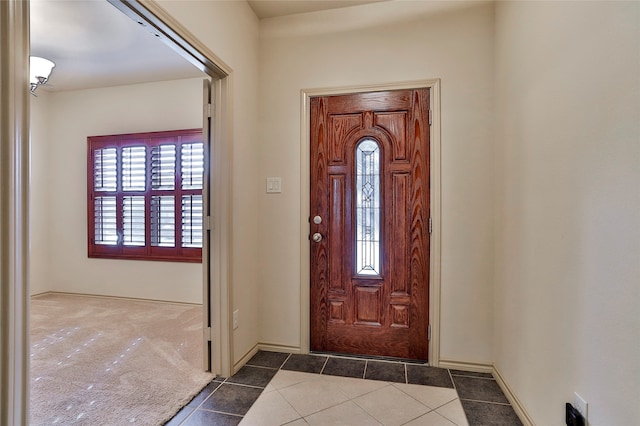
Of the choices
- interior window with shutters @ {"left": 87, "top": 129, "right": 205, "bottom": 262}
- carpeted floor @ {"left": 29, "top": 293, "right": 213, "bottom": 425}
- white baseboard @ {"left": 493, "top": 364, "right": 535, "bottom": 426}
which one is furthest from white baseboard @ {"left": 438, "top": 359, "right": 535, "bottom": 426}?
interior window with shutters @ {"left": 87, "top": 129, "right": 205, "bottom": 262}

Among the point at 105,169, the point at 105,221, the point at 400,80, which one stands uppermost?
the point at 400,80

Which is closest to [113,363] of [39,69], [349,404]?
[349,404]

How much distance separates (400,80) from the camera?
228 cm

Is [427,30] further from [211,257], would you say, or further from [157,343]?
[157,343]

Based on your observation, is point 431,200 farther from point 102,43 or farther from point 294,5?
point 102,43

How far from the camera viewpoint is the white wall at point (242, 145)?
1997mm

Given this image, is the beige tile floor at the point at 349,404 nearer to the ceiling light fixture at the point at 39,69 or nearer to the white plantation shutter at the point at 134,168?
the white plantation shutter at the point at 134,168

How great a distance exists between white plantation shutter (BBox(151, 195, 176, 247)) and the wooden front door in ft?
7.14

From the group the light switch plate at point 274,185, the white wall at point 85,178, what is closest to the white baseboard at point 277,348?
the light switch plate at point 274,185

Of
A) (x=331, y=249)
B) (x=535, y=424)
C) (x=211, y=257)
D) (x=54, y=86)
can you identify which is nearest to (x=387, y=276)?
(x=331, y=249)

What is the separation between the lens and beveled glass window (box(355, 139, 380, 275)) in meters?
2.35

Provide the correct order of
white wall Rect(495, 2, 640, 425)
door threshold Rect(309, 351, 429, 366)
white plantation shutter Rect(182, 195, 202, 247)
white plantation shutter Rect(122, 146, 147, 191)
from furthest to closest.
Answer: white plantation shutter Rect(122, 146, 147, 191) < white plantation shutter Rect(182, 195, 202, 247) < door threshold Rect(309, 351, 429, 366) < white wall Rect(495, 2, 640, 425)

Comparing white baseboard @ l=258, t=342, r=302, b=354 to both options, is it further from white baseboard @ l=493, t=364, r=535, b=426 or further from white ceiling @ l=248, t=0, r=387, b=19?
white ceiling @ l=248, t=0, r=387, b=19

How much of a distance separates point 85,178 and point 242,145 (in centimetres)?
309
